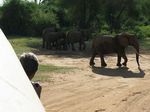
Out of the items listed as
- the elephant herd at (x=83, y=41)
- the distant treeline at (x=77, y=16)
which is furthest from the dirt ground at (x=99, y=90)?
the distant treeline at (x=77, y=16)

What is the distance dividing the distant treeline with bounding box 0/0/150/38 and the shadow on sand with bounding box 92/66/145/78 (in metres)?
17.6

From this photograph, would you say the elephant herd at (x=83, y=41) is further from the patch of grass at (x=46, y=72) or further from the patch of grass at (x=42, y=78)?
the patch of grass at (x=42, y=78)

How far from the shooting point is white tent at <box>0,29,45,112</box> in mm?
1121

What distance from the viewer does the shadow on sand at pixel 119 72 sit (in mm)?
14867

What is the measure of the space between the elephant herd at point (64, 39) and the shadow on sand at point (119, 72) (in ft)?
28.3

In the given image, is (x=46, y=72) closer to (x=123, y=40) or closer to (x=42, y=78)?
(x=42, y=78)

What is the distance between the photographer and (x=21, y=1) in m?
40.4

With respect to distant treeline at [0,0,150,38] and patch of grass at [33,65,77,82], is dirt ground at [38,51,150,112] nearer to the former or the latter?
patch of grass at [33,65,77,82]

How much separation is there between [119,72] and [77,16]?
1912 cm

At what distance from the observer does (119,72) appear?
15625 millimetres

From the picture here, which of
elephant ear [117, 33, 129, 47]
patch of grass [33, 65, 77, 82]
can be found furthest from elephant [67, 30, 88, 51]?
patch of grass [33, 65, 77, 82]

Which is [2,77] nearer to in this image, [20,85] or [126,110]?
[20,85]

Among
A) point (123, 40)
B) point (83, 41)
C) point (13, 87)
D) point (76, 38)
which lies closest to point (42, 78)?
point (123, 40)

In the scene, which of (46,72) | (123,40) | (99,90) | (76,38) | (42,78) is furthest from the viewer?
(76,38)
